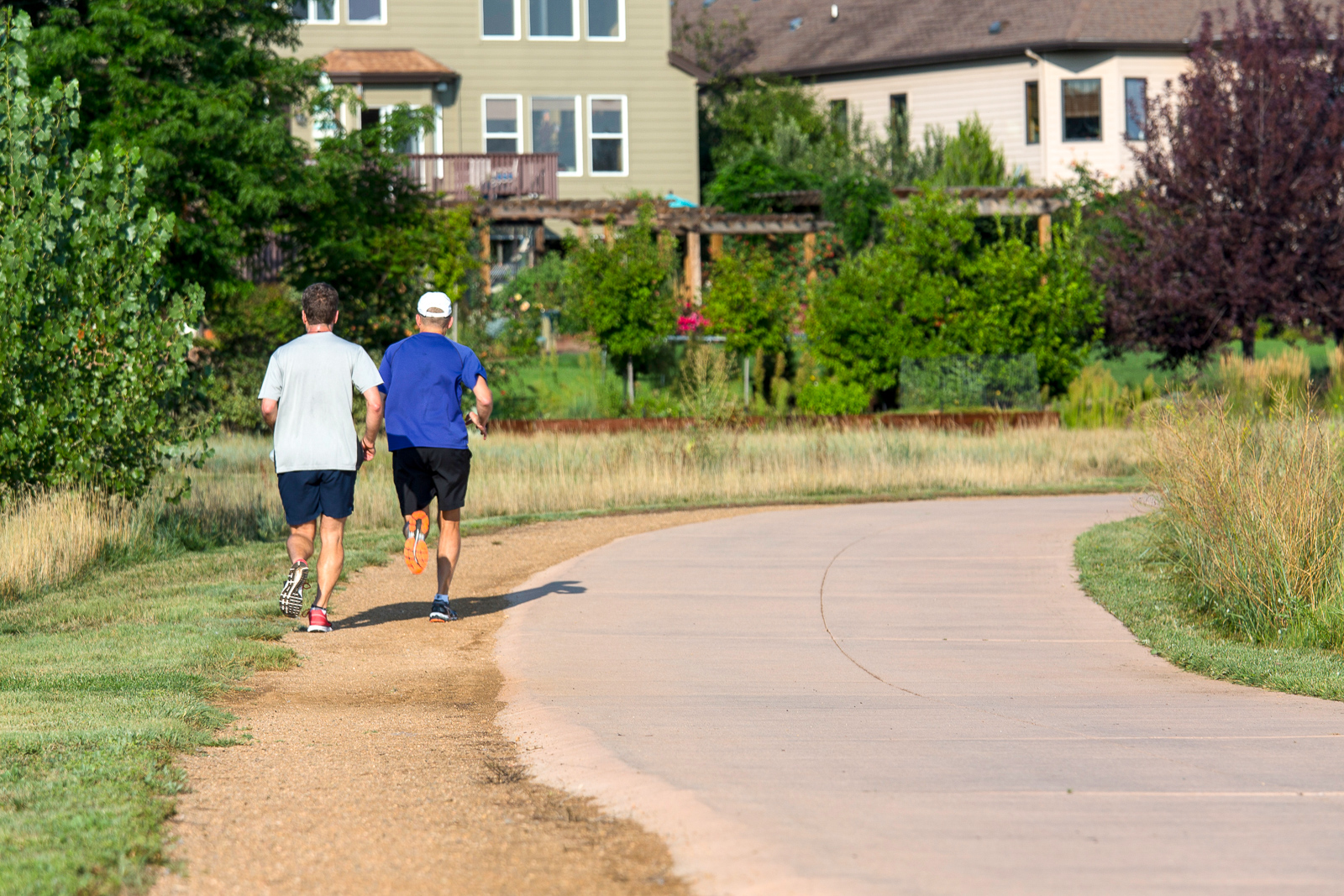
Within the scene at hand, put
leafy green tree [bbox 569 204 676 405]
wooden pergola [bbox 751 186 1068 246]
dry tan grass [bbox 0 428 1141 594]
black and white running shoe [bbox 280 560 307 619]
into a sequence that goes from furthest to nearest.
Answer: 1. wooden pergola [bbox 751 186 1068 246]
2. leafy green tree [bbox 569 204 676 405]
3. dry tan grass [bbox 0 428 1141 594]
4. black and white running shoe [bbox 280 560 307 619]

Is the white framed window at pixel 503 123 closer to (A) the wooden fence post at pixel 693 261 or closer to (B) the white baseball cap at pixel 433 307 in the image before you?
(A) the wooden fence post at pixel 693 261

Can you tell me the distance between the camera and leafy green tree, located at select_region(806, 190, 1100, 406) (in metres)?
24.1

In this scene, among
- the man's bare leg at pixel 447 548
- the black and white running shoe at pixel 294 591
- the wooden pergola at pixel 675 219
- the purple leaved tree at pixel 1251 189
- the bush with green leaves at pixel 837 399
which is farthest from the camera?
the wooden pergola at pixel 675 219

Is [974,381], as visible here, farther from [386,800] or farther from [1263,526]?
[386,800]

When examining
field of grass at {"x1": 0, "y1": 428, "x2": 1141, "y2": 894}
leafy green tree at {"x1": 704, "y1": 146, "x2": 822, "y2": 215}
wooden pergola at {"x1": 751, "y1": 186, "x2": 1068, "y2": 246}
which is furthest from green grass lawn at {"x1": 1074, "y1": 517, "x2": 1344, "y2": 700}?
leafy green tree at {"x1": 704, "y1": 146, "x2": 822, "y2": 215}

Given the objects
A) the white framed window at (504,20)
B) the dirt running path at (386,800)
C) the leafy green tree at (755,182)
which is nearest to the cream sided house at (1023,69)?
the leafy green tree at (755,182)

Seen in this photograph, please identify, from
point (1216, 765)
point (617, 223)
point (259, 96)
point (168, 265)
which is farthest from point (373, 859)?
point (617, 223)

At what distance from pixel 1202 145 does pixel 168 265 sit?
555 inches

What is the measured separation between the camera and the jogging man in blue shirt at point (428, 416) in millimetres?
9250

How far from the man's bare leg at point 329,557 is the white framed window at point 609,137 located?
99.5 feet

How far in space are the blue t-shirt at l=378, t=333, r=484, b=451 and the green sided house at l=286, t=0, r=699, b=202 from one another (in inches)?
1068

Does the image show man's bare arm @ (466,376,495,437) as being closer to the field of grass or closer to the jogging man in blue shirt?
the jogging man in blue shirt

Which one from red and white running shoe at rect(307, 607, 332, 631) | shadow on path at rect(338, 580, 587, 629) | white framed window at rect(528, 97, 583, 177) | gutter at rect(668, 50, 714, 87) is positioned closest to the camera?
red and white running shoe at rect(307, 607, 332, 631)

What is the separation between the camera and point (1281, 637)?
29.4 ft
